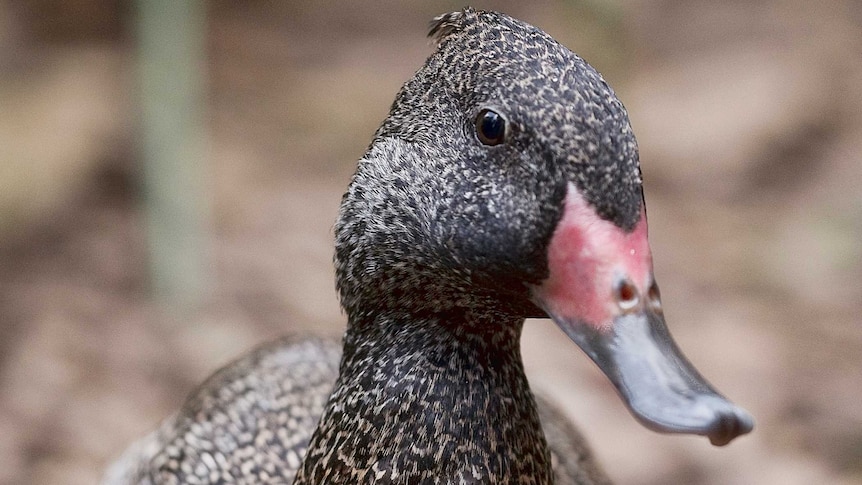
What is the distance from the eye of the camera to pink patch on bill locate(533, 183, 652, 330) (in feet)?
4.26

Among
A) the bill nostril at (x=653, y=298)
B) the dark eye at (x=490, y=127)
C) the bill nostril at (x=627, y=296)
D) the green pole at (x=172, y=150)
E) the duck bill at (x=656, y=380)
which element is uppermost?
the green pole at (x=172, y=150)

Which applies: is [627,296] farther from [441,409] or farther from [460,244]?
[441,409]

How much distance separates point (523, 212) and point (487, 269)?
106 mm

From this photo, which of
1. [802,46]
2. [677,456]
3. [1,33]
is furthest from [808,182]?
[1,33]

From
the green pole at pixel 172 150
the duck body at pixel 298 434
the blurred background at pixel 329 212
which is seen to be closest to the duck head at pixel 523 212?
the duck body at pixel 298 434

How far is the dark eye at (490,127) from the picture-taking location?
139cm

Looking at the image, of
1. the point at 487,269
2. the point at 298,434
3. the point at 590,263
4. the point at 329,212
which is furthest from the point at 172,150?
the point at 590,263

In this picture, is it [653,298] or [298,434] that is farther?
[298,434]

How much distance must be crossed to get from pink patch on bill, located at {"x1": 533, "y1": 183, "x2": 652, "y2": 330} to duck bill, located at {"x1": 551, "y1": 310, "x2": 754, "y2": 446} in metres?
0.02

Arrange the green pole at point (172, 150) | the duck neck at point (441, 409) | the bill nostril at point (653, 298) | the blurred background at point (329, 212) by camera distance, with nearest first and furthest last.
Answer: the bill nostril at point (653, 298) → the duck neck at point (441, 409) → the blurred background at point (329, 212) → the green pole at point (172, 150)

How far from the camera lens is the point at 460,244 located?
56.3 inches

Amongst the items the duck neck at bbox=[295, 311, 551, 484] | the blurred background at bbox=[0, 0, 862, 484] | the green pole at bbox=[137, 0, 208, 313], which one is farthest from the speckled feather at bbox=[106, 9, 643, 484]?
the green pole at bbox=[137, 0, 208, 313]

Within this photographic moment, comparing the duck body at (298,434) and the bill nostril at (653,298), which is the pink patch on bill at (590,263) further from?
the duck body at (298,434)

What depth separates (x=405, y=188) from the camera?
59.3 inches
